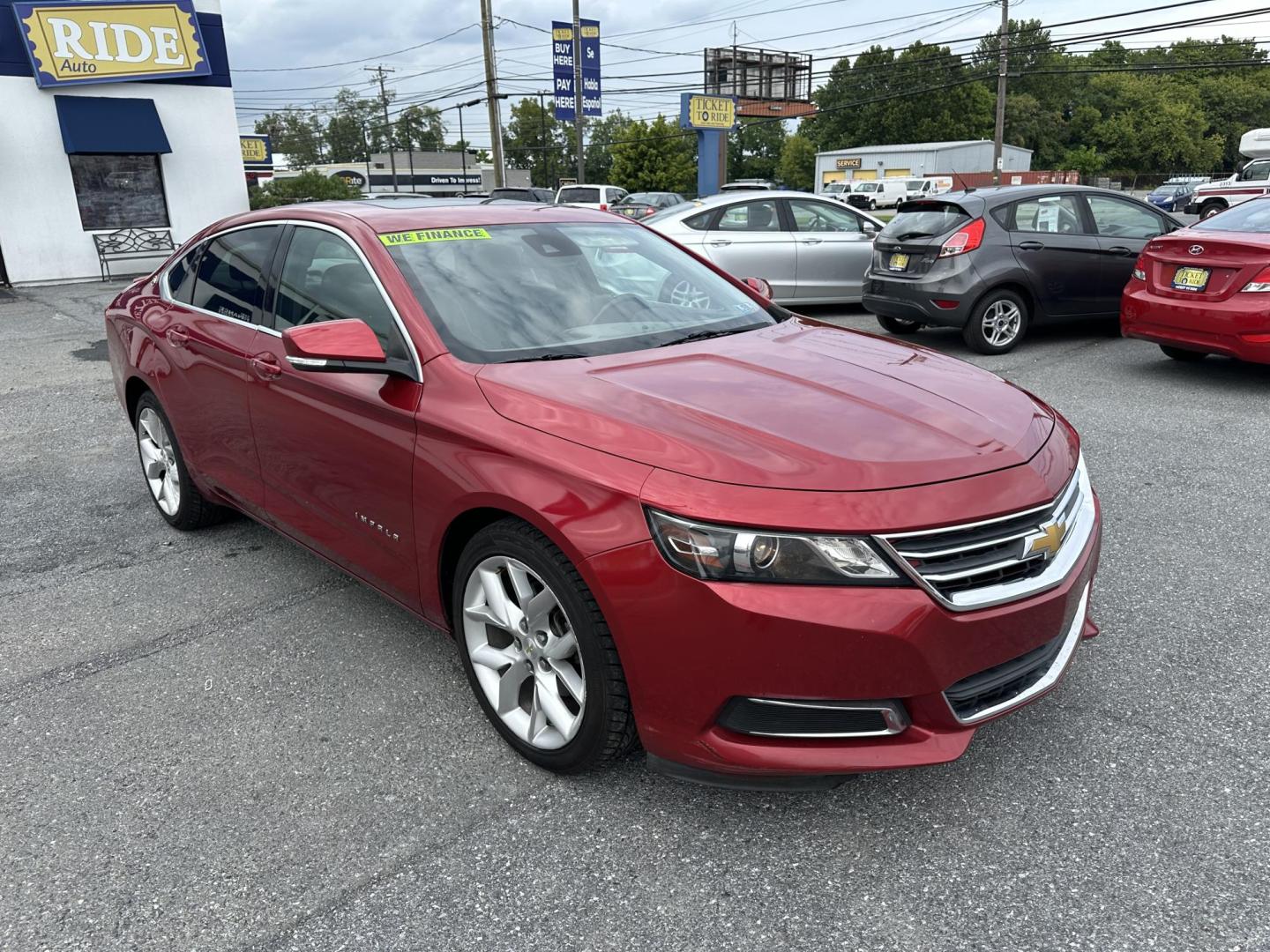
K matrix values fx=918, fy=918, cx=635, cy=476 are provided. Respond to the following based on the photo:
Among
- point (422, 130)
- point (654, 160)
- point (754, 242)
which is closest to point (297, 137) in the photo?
point (422, 130)

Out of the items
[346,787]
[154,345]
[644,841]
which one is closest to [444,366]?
[346,787]

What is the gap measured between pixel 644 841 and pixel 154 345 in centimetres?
337

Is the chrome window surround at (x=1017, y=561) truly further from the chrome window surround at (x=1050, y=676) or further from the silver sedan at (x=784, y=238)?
the silver sedan at (x=784, y=238)

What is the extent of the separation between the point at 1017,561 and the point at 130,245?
1885 cm

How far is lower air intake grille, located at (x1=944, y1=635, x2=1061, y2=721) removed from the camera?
2.24 m

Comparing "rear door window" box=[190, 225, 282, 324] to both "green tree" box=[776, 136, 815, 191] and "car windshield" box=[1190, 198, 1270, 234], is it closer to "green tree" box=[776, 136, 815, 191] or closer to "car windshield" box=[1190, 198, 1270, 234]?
"car windshield" box=[1190, 198, 1270, 234]

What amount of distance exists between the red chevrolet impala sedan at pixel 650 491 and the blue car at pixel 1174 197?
4541cm

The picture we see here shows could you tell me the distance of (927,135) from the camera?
92188 mm

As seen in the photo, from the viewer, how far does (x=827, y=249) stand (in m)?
10.8

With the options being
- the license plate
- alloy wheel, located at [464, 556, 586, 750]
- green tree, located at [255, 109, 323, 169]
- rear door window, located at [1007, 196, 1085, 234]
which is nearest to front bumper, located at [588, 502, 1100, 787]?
alloy wheel, located at [464, 556, 586, 750]

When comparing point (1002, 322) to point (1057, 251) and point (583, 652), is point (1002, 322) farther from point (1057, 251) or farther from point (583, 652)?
point (583, 652)

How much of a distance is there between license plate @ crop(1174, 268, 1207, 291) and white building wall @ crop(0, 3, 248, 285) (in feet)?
55.0

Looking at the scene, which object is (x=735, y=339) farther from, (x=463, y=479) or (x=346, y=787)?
(x=346, y=787)

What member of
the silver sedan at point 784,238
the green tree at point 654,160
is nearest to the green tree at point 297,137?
the green tree at point 654,160
